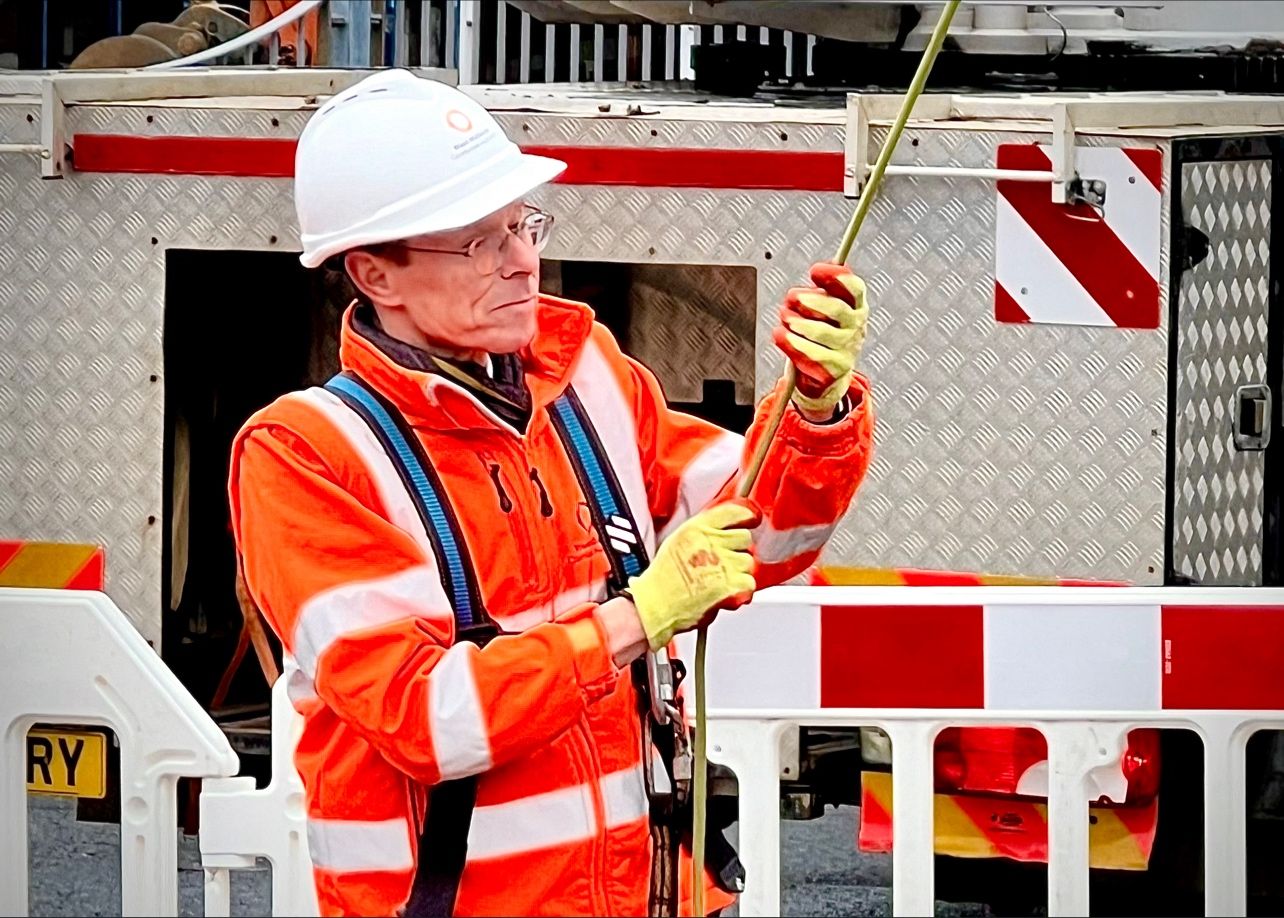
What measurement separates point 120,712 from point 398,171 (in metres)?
1.47

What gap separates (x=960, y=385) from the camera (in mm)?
4766

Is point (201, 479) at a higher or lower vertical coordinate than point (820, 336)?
lower

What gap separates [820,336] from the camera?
289 centimetres

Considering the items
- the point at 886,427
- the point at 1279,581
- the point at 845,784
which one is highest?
the point at 886,427

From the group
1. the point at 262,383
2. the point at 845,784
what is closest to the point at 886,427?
the point at 845,784

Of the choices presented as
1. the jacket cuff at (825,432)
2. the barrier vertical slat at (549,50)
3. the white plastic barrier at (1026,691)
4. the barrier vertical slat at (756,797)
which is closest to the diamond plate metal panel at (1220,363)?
the white plastic barrier at (1026,691)

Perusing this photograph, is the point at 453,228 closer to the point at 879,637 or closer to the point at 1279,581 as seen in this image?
the point at 879,637

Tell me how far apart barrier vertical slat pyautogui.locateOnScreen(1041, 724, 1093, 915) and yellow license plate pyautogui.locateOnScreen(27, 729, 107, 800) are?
1.95m

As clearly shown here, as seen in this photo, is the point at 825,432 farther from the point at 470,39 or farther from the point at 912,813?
the point at 470,39

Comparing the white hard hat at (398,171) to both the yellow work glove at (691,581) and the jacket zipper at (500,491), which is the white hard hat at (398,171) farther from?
the yellow work glove at (691,581)

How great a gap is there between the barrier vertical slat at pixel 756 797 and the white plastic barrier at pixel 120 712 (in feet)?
2.70

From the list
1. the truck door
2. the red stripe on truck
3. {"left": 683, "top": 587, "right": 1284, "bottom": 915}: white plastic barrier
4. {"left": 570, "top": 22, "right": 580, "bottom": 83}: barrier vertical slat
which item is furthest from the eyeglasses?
{"left": 570, "top": 22, "right": 580, "bottom": 83}: barrier vertical slat

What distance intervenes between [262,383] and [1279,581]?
223cm

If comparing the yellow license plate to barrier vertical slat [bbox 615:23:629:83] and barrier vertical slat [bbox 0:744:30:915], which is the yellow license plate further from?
barrier vertical slat [bbox 615:23:629:83]
